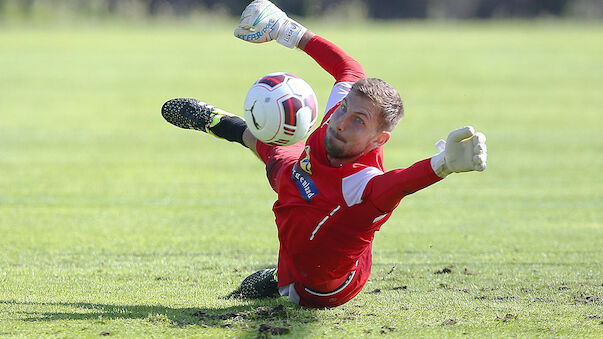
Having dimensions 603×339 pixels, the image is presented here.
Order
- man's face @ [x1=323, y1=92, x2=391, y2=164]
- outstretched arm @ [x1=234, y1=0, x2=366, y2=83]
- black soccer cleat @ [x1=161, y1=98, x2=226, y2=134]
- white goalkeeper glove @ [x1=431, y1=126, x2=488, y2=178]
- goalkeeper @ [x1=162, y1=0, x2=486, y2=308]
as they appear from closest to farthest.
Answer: white goalkeeper glove @ [x1=431, y1=126, x2=488, y2=178]
goalkeeper @ [x1=162, y1=0, x2=486, y2=308]
man's face @ [x1=323, y1=92, x2=391, y2=164]
outstretched arm @ [x1=234, y1=0, x2=366, y2=83]
black soccer cleat @ [x1=161, y1=98, x2=226, y2=134]

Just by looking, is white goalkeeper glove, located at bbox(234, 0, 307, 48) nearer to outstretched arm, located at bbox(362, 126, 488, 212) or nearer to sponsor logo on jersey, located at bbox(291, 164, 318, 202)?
sponsor logo on jersey, located at bbox(291, 164, 318, 202)

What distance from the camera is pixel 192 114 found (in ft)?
22.5

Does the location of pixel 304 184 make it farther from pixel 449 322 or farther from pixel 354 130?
pixel 449 322

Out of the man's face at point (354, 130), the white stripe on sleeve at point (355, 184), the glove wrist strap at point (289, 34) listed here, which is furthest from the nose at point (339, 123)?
the glove wrist strap at point (289, 34)

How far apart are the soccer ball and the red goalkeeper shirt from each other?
0.31 metres

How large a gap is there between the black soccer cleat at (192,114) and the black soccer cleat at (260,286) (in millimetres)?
1482

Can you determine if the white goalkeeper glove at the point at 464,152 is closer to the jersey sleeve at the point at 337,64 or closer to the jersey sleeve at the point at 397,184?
the jersey sleeve at the point at 397,184

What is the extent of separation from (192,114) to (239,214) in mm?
3462

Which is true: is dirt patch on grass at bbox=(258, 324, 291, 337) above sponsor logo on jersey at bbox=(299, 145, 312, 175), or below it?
below

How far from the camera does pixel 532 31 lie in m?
40.9

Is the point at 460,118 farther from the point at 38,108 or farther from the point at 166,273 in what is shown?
the point at 166,273

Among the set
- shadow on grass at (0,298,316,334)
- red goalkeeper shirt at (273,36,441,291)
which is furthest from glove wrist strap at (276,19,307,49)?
shadow on grass at (0,298,316,334)

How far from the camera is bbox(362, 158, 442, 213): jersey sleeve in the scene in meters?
4.82

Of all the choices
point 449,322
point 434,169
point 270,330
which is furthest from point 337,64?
point 270,330
